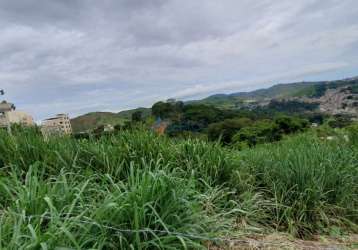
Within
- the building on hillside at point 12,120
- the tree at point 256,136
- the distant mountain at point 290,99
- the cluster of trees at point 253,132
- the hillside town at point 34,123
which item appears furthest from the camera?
the tree at point 256,136

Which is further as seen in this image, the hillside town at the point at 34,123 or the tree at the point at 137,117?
the tree at the point at 137,117

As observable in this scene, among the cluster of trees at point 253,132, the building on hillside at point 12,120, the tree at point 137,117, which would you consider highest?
the building on hillside at point 12,120

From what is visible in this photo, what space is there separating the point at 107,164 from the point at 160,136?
3.11 ft

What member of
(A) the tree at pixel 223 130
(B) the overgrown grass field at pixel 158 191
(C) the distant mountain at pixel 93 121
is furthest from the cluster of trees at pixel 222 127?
(B) the overgrown grass field at pixel 158 191

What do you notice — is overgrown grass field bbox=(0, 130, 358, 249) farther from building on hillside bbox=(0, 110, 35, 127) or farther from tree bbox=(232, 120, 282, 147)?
tree bbox=(232, 120, 282, 147)

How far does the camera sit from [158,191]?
221 centimetres

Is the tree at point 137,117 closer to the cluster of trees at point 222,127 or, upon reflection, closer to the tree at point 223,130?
the cluster of trees at point 222,127

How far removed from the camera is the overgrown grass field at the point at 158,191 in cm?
194

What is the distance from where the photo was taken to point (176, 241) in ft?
6.64

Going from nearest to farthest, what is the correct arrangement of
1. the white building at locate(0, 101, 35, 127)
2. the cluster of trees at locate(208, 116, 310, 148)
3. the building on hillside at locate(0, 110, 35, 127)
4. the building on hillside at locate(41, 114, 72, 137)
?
1. the building on hillside at locate(41, 114, 72, 137)
2. the building on hillside at locate(0, 110, 35, 127)
3. the white building at locate(0, 101, 35, 127)
4. the cluster of trees at locate(208, 116, 310, 148)

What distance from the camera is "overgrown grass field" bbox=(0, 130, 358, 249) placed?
1.94m

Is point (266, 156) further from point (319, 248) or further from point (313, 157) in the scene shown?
point (319, 248)

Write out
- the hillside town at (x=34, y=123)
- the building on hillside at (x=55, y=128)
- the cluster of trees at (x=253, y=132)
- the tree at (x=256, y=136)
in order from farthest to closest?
the tree at (x=256, y=136) < the cluster of trees at (x=253, y=132) < the hillside town at (x=34, y=123) < the building on hillside at (x=55, y=128)

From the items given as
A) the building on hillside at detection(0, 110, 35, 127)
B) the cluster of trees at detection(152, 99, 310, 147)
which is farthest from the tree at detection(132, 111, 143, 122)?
the building on hillside at detection(0, 110, 35, 127)
